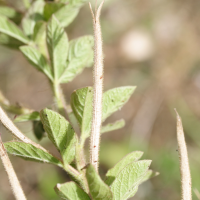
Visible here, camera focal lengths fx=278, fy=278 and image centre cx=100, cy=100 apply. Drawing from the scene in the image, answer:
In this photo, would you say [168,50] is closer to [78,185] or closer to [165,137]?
[165,137]

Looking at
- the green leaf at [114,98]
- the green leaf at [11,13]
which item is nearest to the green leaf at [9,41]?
the green leaf at [11,13]

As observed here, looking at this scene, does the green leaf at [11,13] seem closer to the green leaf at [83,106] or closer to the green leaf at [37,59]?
the green leaf at [37,59]

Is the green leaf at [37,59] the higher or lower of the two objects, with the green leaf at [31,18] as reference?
lower

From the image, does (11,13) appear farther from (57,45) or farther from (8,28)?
(57,45)

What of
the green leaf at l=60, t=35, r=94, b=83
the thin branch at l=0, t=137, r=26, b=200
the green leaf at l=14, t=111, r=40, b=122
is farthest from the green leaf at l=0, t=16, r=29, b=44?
the thin branch at l=0, t=137, r=26, b=200

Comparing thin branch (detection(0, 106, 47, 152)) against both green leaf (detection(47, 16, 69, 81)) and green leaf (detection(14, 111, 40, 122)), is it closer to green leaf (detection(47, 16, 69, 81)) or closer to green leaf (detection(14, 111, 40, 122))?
green leaf (detection(14, 111, 40, 122))

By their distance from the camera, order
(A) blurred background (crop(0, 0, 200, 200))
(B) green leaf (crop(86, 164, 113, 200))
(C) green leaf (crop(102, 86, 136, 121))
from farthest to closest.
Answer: (A) blurred background (crop(0, 0, 200, 200)), (C) green leaf (crop(102, 86, 136, 121)), (B) green leaf (crop(86, 164, 113, 200))

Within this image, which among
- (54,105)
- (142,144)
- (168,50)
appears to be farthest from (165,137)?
(54,105)

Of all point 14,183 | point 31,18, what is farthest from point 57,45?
point 14,183
